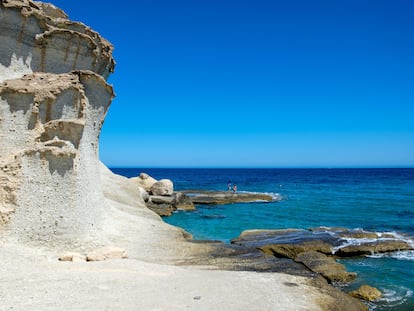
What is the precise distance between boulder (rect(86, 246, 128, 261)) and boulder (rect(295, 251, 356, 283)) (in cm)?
873

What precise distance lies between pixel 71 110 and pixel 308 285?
13.3 m

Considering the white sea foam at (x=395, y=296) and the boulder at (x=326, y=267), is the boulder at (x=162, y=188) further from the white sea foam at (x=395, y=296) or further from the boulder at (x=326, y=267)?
the white sea foam at (x=395, y=296)

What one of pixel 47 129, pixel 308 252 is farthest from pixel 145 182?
pixel 47 129

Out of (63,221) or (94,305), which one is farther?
(63,221)

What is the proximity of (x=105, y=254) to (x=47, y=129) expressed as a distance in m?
6.31

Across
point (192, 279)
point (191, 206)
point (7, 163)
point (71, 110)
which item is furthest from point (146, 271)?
point (191, 206)

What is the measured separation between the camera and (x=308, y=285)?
15062mm

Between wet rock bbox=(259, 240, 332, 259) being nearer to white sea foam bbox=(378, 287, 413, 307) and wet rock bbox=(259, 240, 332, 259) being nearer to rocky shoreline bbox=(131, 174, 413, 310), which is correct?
rocky shoreline bbox=(131, 174, 413, 310)

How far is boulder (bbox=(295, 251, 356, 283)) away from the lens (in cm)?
1767

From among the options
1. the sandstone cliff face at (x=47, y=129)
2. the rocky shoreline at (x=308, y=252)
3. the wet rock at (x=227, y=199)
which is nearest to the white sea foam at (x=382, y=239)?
the rocky shoreline at (x=308, y=252)

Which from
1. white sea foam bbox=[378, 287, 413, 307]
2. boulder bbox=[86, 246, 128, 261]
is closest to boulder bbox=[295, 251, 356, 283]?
white sea foam bbox=[378, 287, 413, 307]

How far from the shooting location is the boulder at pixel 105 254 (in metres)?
16.1

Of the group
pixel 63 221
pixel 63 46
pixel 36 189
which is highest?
pixel 63 46

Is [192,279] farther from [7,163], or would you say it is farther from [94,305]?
[7,163]
